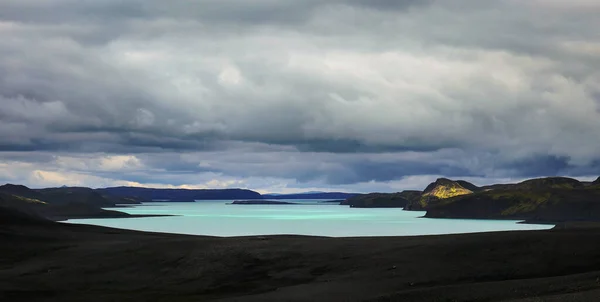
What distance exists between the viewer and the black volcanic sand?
37969mm

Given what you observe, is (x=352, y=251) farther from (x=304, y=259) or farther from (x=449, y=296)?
(x=449, y=296)

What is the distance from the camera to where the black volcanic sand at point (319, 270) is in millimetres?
37969

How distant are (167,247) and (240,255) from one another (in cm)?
926

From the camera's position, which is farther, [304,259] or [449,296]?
[304,259]

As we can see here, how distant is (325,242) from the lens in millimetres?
59281

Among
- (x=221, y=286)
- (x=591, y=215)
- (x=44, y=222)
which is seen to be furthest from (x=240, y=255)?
(x=591, y=215)

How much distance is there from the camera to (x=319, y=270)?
163 feet

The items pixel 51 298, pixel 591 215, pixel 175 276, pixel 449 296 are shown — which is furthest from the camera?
pixel 591 215

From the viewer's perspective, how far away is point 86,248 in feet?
212

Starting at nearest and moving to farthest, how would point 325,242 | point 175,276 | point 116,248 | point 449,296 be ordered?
1. point 449,296
2. point 175,276
3. point 325,242
4. point 116,248

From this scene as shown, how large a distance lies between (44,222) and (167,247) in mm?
31886

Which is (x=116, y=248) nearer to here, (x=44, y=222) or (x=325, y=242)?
(x=325, y=242)

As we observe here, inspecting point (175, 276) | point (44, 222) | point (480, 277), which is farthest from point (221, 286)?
point (44, 222)

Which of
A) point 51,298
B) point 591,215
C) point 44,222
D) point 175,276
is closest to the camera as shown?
point 51,298
